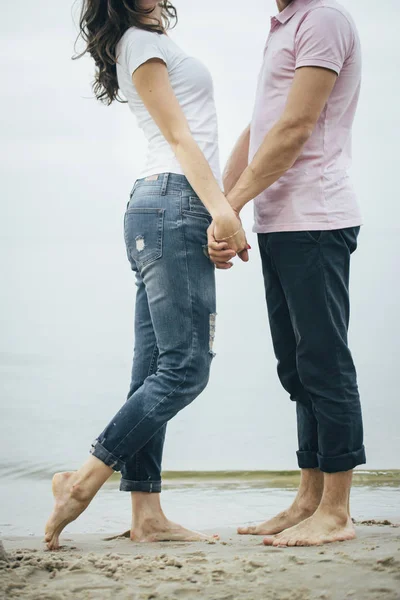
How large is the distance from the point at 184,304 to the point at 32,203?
41.9ft

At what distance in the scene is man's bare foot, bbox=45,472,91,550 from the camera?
6.36 ft

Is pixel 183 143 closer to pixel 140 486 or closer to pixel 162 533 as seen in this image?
pixel 140 486

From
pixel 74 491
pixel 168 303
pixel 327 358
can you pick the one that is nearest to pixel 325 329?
pixel 327 358

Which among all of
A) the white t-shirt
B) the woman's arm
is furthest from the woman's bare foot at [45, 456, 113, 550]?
the white t-shirt

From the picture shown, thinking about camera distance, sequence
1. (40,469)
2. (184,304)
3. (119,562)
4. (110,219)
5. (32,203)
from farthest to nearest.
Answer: (110,219) → (32,203) → (40,469) → (184,304) → (119,562)

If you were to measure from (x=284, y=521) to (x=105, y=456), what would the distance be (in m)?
0.57

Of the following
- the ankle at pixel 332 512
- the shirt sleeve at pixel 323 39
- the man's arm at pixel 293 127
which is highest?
the shirt sleeve at pixel 323 39

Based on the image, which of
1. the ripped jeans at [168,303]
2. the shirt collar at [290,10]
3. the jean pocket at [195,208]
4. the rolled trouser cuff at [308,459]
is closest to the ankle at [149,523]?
the ripped jeans at [168,303]

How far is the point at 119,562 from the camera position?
1.60 meters

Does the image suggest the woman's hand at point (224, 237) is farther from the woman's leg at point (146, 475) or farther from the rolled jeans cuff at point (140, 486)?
the rolled jeans cuff at point (140, 486)

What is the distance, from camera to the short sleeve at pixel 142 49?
1.96 metres

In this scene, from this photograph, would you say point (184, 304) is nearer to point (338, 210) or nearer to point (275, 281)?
point (275, 281)

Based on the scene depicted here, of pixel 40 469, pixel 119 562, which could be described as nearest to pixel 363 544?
pixel 119 562

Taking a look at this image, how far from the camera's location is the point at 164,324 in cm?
197
